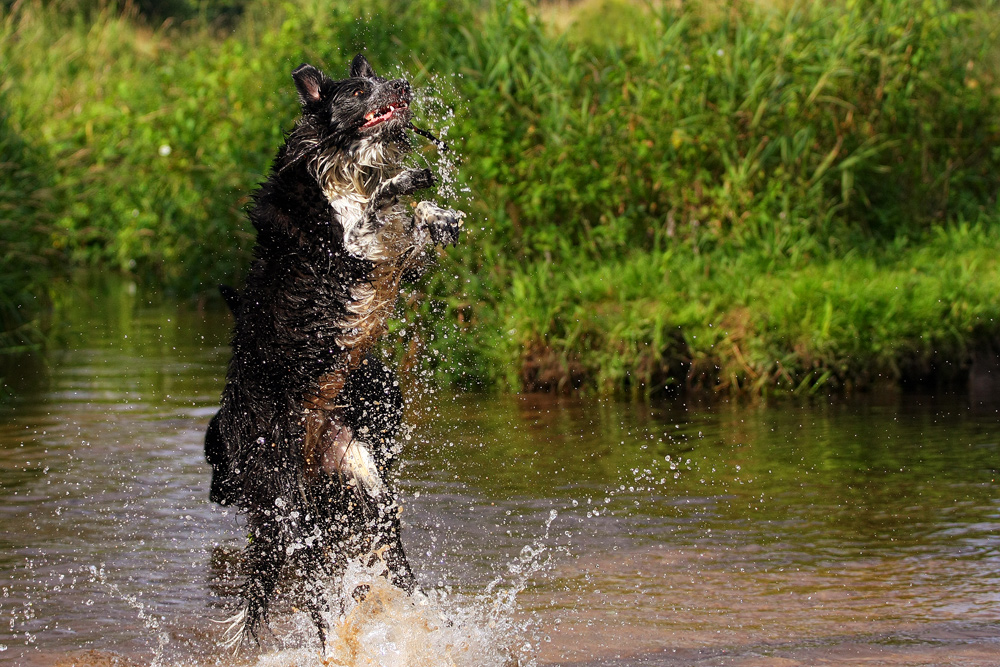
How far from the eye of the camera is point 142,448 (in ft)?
21.9

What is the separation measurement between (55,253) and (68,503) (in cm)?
467

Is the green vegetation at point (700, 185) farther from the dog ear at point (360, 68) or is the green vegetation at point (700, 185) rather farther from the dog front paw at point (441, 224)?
the dog front paw at point (441, 224)

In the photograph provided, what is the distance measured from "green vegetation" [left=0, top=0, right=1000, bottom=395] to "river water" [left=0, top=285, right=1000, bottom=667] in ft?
1.45

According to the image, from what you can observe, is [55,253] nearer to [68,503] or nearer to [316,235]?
[68,503]

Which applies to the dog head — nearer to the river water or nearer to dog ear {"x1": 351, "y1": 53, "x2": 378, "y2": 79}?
dog ear {"x1": 351, "y1": 53, "x2": 378, "y2": 79}

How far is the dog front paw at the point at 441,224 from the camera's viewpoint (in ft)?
12.7

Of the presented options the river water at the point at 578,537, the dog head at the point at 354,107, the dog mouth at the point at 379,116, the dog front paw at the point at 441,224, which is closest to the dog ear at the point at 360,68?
the dog head at the point at 354,107

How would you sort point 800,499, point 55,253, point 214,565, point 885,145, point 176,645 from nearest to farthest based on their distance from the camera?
1. point 176,645
2. point 214,565
3. point 800,499
4. point 885,145
5. point 55,253

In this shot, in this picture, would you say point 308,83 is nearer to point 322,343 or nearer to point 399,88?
point 399,88

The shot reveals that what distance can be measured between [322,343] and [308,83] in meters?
0.88

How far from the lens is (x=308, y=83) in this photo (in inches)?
163

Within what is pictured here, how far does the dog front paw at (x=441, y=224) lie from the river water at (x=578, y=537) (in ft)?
3.85

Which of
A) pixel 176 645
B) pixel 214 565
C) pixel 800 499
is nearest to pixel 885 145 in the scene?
pixel 800 499

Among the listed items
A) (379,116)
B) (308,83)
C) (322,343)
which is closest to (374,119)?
(379,116)
